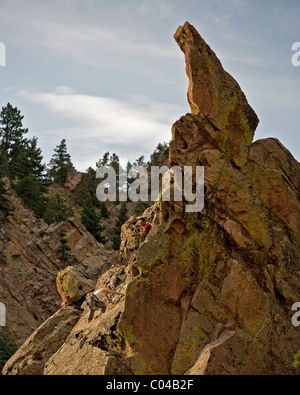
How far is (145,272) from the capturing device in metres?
21.0

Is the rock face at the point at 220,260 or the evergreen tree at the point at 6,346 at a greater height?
the rock face at the point at 220,260

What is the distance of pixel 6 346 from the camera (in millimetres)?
34312

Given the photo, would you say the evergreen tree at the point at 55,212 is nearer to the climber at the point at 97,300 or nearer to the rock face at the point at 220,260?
the climber at the point at 97,300

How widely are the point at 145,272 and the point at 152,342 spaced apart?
97.4 inches

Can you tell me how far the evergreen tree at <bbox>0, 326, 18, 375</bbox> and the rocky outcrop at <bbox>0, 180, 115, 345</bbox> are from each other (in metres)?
2.69

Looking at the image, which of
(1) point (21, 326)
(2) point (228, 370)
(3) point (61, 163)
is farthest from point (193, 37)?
(3) point (61, 163)

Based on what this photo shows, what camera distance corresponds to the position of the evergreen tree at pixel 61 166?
322 feet

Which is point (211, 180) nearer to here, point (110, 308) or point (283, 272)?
point (283, 272)

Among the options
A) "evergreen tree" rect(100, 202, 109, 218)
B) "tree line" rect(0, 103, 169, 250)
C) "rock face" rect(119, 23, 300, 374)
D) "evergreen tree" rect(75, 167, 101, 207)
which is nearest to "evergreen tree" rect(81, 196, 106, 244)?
"tree line" rect(0, 103, 169, 250)

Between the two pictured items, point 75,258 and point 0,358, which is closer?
point 0,358

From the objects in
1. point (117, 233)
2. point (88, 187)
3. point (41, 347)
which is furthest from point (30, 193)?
point (41, 347)

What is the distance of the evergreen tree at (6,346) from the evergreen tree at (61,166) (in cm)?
6342

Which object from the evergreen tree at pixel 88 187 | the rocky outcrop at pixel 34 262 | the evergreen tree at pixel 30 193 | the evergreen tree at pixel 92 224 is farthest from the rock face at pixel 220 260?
the evergreen tree at pixel 88 187

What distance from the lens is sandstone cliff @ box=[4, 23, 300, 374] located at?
2009 cm
